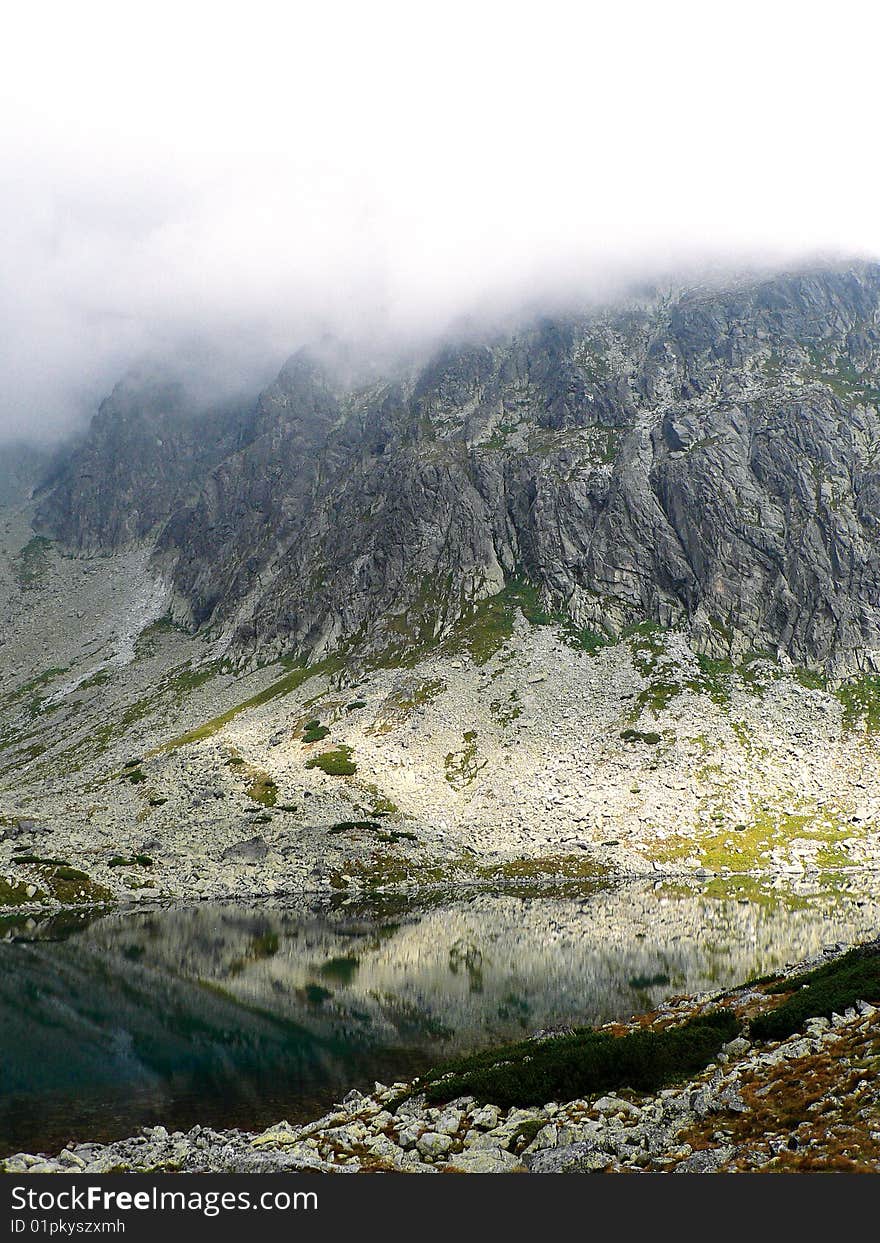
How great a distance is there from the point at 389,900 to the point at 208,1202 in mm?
56666

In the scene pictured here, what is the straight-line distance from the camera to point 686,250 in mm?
198500

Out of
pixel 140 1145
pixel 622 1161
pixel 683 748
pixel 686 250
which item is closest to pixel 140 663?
pixel 683 748

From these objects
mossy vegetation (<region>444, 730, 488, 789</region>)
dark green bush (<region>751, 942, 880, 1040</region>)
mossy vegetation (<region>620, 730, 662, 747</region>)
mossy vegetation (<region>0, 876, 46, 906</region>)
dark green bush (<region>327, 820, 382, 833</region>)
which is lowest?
mossy vegetation (<region>620, 730, 662, 747</region>)

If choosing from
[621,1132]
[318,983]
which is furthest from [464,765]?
[621,1132]

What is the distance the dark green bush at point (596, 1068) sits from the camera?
19984 mm

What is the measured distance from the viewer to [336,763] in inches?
3745

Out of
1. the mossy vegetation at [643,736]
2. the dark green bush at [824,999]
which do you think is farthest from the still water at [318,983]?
the mossy vegetation at [643,736]

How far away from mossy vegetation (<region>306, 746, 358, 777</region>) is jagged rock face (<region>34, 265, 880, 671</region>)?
1715 inches

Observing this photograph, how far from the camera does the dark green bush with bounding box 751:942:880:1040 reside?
21.2 meters

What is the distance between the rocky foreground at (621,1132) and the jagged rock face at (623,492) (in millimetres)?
110167

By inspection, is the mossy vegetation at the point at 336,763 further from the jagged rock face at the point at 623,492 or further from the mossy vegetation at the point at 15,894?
the jagged rock face at the point at 623,492

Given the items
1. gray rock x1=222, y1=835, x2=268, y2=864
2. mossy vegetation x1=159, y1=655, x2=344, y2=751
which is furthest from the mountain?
mossy vegetation x1=159, y1=655, x2=344, y2=751

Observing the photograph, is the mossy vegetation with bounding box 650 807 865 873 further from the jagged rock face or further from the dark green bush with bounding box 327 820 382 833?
the jagged rock face

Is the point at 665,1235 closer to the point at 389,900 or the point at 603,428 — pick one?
the point at 389,900
